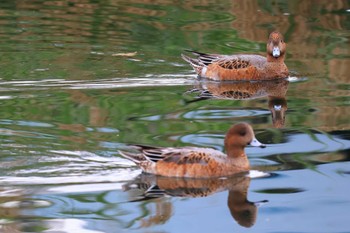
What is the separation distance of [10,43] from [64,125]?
5.07 m

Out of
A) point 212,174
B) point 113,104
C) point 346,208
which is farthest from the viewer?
point 113,104

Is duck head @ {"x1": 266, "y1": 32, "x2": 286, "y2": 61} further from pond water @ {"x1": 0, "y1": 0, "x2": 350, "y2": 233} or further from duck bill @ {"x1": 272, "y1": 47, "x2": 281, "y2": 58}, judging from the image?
pond water @ {"x1": 0, "y1": 0, "x2": 350, "y2": 233}

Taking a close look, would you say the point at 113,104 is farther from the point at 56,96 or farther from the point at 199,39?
the point at 199,39

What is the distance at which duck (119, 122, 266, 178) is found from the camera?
10984 millimetres

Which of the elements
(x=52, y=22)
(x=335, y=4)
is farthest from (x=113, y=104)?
(x=335, y=4)

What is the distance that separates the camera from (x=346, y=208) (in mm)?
9938

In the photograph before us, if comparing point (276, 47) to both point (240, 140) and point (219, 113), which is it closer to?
point (219, 113)

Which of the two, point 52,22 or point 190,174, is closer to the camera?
point 190,174

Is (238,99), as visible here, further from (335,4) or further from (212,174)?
(335,4)

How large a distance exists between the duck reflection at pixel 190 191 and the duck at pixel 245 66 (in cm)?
504

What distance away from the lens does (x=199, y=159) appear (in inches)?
433

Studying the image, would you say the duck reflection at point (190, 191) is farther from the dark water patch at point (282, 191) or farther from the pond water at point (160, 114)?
the dark water patch at point (282, 191)

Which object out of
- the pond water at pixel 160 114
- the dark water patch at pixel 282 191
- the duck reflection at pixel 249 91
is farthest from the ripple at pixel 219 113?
the dark water patch at pixel 282 191

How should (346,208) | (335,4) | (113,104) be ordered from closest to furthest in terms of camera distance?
(346,208), (113,104), (335,4)
